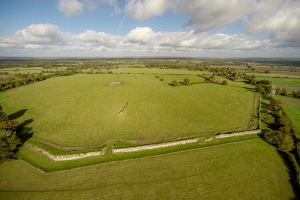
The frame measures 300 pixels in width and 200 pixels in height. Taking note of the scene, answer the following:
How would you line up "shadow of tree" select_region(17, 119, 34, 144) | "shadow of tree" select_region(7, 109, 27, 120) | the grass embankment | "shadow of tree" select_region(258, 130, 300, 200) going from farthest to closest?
"shadow of tree" select_region(7, 109, 27, 120)
"shadow of tree" select_region(17, 119, 34, 144)
the grass embankment
"shadow of tree" select_region(258, 130, 300, 200)

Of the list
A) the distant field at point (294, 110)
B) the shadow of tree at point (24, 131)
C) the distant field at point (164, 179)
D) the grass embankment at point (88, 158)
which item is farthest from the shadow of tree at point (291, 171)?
the shadow of tree at point (24, 131)

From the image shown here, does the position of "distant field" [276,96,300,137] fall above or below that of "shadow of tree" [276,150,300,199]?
above

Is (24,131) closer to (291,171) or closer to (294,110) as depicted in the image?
(291,171)

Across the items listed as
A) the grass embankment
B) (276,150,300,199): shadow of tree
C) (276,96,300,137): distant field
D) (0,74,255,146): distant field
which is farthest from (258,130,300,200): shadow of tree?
(276,96,300,137): distant field

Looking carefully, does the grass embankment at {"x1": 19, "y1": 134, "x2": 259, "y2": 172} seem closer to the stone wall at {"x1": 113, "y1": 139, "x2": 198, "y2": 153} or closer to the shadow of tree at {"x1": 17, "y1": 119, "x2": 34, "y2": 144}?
the stone wall at {"x1": 113, "y1": 139, "x2": 198, "y2": 153}

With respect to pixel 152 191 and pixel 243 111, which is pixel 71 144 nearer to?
pixel 152 191

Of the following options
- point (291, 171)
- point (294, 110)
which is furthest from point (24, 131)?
point (294, 110)

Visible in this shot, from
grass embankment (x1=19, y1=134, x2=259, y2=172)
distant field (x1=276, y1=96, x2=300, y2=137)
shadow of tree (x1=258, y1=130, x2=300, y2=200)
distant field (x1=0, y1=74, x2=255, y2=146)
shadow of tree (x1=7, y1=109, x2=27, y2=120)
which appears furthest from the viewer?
shadow of tree (x1=7, y1=109, x2=27, y2=120)

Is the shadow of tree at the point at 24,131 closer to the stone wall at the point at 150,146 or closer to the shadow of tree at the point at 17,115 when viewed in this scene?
the shadow of tree at the point at 17,115

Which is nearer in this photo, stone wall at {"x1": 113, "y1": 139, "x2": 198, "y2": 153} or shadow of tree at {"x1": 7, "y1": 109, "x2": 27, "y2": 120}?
stone wall at {"x1": 113, "y1": 139, "x2": 198, "y2": 153}

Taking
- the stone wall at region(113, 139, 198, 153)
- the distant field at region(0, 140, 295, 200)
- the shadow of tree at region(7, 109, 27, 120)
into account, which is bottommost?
the distant field at region(0, 140, 295, 200)

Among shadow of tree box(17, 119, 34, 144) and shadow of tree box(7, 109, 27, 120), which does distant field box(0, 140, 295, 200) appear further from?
shadow of tree box(7, 109, 27, 120)
